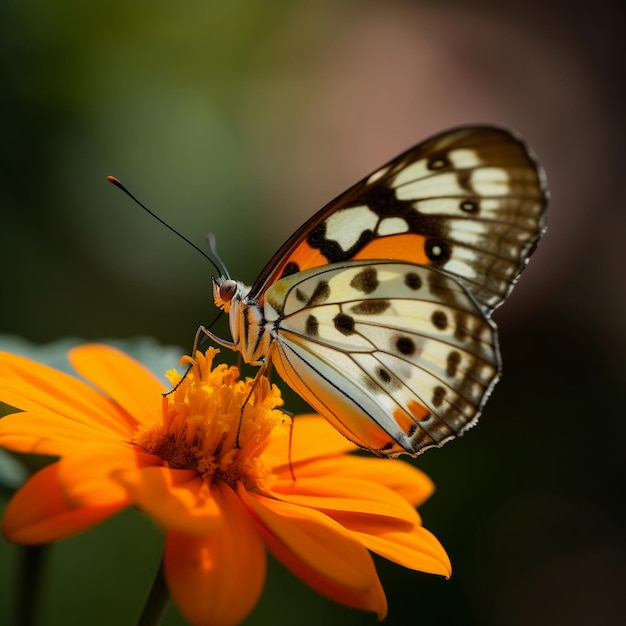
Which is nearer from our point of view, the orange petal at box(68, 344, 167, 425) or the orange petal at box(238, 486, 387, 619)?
the orange petal at box(238, 486, 387, 619)

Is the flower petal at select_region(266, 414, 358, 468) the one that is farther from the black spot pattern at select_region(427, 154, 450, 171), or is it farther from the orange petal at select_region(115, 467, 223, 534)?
the black spot pattern at select_region(427, 154, 450, 171)

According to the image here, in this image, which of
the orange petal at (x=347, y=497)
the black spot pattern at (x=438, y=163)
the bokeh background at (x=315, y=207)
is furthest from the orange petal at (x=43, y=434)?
the bokeh background at (x=315, y=207)

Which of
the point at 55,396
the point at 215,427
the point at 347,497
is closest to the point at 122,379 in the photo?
the point at 55,396

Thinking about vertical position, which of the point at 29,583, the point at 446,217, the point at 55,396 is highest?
the point at 446,217

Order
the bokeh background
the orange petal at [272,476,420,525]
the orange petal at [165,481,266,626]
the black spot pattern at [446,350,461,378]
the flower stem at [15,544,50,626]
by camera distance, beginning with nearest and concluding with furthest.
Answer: the orange petal at [165,481,266,626]
the flower stem at [15,544,50,626]
the orange petal at [272,476,420,525]
the black spot pattern at [446,350,461,378]
the bokeh background

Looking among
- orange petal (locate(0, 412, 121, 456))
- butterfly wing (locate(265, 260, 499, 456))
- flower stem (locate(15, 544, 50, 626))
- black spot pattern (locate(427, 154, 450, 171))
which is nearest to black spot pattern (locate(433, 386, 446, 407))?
butterfly wing (locate(265, 260, 499, 456))

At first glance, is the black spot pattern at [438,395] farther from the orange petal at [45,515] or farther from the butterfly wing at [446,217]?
the orange petal at [45,515]

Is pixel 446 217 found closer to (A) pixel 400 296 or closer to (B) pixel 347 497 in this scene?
(A) pixel 400 296

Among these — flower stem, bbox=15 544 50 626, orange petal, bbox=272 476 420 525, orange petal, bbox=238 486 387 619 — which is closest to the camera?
orange petal, bbox=238 486 387 619
